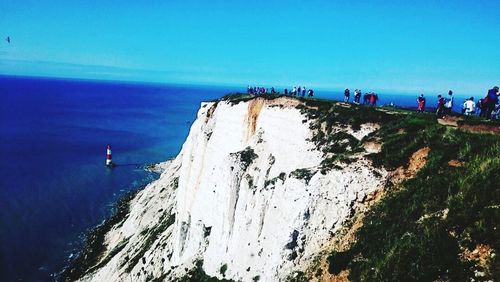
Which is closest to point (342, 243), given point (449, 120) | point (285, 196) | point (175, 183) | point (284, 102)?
point (285, 196)

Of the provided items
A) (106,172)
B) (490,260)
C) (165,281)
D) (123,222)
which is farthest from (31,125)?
(490,260)

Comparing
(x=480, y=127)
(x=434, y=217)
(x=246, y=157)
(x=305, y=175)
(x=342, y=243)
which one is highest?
(x=480, y=127)

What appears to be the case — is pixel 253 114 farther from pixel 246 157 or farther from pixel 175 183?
pixel 175 183

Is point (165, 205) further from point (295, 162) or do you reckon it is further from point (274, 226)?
point (274, 226)

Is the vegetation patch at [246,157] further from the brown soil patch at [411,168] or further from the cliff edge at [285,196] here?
the brown soil patch at [411,168]

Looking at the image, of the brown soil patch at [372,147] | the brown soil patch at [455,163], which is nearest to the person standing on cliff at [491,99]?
the brown soil patch at [372,147]

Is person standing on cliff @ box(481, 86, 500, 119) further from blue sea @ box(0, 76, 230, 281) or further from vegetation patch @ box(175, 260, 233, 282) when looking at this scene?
blue sea @ box(0, 76, 230, 281)

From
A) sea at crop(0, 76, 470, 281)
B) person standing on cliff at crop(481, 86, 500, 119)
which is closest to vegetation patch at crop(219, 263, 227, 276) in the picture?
person standing on cliff at crop(481, 86, 500, 119)
